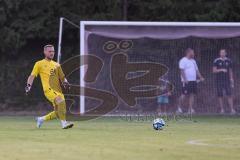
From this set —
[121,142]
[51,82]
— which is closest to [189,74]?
[51,82]

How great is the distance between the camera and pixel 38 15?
29781 millimetres

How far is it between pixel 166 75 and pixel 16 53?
772cm

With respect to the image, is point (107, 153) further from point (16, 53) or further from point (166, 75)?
point (16, 53)

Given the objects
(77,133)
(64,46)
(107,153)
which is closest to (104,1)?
(64,46)

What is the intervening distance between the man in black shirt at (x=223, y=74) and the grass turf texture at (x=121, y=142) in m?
5.09

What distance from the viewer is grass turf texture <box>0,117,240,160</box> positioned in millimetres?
11508

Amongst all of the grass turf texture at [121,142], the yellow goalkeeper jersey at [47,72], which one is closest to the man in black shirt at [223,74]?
the grass turf texture at [121,142]

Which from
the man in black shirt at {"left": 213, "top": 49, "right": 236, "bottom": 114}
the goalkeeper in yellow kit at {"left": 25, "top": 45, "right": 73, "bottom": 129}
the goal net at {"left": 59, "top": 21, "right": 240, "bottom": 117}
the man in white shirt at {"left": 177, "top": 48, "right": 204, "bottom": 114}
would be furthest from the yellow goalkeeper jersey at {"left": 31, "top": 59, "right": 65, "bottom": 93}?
the man in black shirt at {"left": 213, "top": 49, "right": 236, "bottom": 114}

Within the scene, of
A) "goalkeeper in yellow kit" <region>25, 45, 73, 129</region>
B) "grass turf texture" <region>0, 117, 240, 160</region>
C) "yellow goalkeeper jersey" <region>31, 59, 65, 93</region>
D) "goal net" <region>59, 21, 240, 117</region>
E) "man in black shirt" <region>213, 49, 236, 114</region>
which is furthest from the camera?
"man in black shirt" <region>213, 49, 236, 114</region>

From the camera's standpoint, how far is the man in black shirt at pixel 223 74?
2434cm

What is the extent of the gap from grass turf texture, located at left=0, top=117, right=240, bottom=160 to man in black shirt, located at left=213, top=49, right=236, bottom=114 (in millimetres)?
5088

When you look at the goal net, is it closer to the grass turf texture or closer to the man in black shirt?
the man in black shirt

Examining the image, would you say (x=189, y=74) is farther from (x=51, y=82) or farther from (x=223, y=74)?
(x=51, y=82)

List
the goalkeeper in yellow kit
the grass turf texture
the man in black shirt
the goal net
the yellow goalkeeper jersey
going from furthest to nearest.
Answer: the man in black shirt → the goal net → the yellow goalkeeper jersey → the goalkeeper in yellow kit → the grass turf texture
